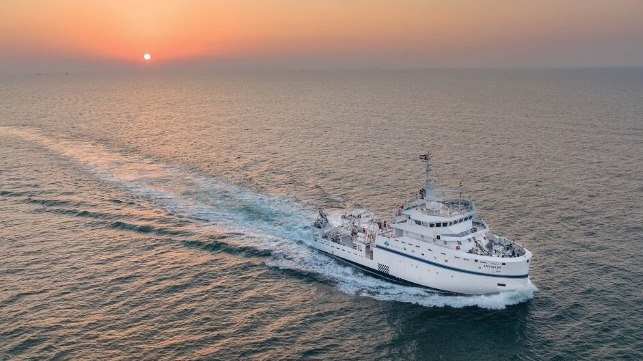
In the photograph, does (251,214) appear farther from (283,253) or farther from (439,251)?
(439,251)

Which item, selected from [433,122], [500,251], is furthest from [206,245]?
[433,122]

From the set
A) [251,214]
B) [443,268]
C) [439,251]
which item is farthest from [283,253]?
[443,268]

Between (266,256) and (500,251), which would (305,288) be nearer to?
(266,256)

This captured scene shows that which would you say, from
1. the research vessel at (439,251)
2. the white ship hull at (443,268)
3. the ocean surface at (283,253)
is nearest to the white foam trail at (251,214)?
the ocean surface at (283,253)

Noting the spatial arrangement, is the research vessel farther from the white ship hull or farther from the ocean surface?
the ocean surface

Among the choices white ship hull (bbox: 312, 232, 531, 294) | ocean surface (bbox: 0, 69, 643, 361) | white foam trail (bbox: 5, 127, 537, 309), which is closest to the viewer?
ocean surface (bbox: 0, 69, 643, 361)

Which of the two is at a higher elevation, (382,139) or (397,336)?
(382,139)

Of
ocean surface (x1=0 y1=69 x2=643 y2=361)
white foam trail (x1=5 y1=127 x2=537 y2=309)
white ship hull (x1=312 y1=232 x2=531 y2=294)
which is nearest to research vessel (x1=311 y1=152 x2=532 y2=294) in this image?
white ship hull (x1=312 y1=232 x2=531 y2=294)
